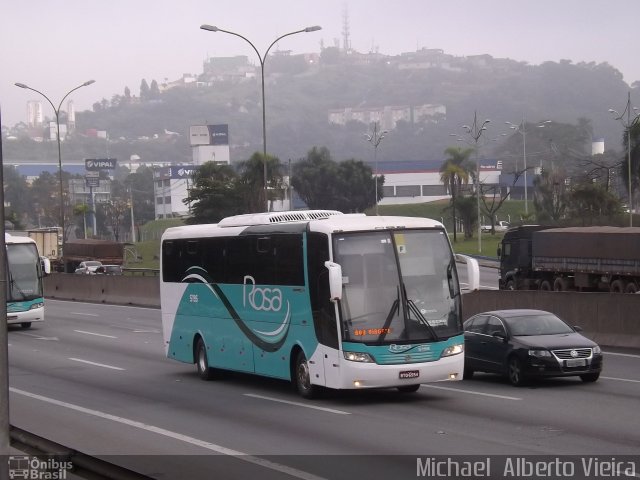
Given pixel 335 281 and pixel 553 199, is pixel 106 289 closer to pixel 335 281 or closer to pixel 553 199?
pixel 335 281

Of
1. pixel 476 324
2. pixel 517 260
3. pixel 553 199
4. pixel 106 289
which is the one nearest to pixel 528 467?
pixel 476 324

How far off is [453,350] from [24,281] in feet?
72.4

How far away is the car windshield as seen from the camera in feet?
64.5

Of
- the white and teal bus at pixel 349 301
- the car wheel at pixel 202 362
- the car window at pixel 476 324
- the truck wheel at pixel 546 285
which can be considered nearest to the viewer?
the white and teal bus at pixel 349 301

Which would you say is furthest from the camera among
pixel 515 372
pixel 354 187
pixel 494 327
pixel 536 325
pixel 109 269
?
pixel 354 187

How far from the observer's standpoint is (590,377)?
63.6 feet

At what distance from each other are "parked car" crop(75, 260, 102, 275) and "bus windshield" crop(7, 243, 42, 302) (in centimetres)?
3978

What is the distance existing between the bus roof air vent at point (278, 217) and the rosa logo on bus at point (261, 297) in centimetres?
109

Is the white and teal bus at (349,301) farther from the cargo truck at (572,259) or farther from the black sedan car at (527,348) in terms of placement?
the cargo truck at (572,259)

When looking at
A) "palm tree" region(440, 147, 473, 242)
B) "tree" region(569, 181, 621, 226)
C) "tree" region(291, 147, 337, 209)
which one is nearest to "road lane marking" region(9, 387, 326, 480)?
"tree" region(569, 181, 621, 226)

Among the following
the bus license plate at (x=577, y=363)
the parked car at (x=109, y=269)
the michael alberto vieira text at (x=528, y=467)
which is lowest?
the parked car at (x=109, y=269)

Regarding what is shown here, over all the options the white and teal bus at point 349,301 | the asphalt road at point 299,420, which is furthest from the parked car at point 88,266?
the white and teal bus at point 349,301

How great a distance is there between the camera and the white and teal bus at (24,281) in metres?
35.2

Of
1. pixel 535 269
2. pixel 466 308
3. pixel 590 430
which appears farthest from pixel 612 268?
pixel 590 430
